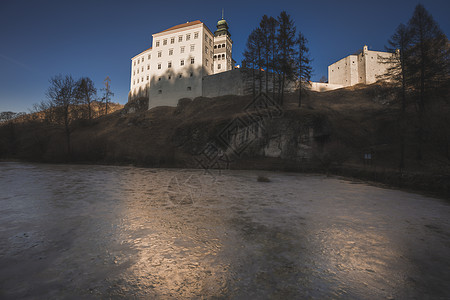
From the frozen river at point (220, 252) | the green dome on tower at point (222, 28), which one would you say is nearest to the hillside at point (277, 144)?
the frozen river at point (220, 252)

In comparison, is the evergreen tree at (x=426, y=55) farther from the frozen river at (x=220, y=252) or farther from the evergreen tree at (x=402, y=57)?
the frozen river at (x=220, y=252)

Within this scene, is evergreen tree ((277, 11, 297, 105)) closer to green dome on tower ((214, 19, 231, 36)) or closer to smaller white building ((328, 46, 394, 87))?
green dome on tower ((214, 19, 231, 36))

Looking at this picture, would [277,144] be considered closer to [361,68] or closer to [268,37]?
[268,37]

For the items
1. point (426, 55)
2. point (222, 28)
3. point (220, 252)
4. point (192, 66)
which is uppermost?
point (222, 28)

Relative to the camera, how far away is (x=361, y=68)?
211 feet

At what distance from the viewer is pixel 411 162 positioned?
18.9 metres

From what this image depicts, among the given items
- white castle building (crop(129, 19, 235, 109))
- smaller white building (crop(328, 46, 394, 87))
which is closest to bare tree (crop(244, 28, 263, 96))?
white castle building (crop(129, 19, 235, 109))

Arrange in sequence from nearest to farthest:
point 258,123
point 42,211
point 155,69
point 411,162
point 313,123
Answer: point 42,211
point 411,162
point 313,123
point 258,123
point 155,69

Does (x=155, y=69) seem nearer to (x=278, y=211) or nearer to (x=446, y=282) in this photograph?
(x=278, y=211)

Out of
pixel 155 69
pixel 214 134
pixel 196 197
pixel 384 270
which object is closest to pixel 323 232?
pixel 384 270

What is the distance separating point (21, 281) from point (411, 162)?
25721 millimetres

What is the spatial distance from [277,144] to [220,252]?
2188cm

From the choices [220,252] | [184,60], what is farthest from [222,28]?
[220,252]

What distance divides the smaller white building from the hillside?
3499cm
